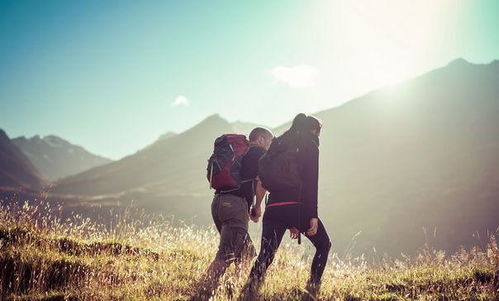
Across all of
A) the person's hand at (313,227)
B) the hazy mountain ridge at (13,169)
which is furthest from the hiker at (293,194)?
the hazy mountain ridge at (13,169)

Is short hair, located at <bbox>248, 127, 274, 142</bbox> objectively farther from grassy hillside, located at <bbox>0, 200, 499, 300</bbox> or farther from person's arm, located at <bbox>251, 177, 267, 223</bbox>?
grassy hillside, located at <bbox>0, 200, 499, 300</bbox>

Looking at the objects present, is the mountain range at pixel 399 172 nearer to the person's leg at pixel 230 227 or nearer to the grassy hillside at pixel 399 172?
the grassy hillside at pixel 399 172

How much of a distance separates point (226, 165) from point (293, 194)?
1044 mm

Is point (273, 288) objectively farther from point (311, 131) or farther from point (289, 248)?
point (289, 248)

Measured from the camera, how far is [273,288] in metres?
4.52

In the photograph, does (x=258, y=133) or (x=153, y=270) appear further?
(x=153, y=270)

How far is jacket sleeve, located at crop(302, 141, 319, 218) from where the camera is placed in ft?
14.3

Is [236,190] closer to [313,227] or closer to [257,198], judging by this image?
[257,198]

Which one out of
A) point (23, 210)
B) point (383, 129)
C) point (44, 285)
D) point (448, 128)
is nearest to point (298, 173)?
point (44, 285)

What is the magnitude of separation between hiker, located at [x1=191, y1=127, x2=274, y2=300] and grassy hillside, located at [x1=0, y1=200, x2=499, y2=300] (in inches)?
15.0

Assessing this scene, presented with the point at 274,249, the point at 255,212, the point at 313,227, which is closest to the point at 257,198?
the point at 255,212

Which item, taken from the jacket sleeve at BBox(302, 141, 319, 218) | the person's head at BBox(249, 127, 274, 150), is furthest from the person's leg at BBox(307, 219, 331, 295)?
the person's head at BBox(249, 127, 274, 150)

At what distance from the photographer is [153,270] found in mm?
5473

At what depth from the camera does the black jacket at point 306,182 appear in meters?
4.37
